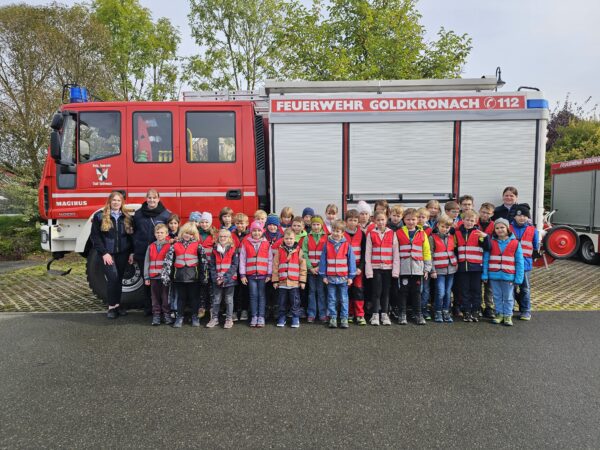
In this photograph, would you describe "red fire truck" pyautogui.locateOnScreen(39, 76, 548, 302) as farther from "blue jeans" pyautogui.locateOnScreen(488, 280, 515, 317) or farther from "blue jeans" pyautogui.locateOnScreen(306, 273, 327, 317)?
"blue jeans" pyautogui.locateOnScreen(488, 280, 515, 317)

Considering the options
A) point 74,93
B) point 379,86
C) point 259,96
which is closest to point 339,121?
point 379,86

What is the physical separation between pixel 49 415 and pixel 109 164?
364 cm

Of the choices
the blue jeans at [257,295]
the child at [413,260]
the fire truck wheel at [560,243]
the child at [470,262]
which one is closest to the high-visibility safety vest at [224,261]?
the blue jeans at [257,295]

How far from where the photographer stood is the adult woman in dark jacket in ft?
18.3

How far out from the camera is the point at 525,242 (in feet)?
18.3

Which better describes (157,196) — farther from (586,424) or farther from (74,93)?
(586,424)

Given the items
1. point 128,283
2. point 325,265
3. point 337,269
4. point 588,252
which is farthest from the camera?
point 588,252

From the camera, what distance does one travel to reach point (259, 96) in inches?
263

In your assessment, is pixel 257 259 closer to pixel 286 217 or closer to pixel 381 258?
pixel 286 217

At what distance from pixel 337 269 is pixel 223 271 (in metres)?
1.41

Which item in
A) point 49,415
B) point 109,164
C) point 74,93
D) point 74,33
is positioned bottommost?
point 49,415

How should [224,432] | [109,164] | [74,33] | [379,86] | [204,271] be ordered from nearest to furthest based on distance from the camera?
[224,432] < [204,271] < [109,164] < [379,86] < [74,33]

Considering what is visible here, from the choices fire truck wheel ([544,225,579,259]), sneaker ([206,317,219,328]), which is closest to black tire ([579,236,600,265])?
fire truck wheel ([544,225,579,259])

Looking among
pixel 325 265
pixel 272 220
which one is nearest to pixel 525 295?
pixel 325 265
